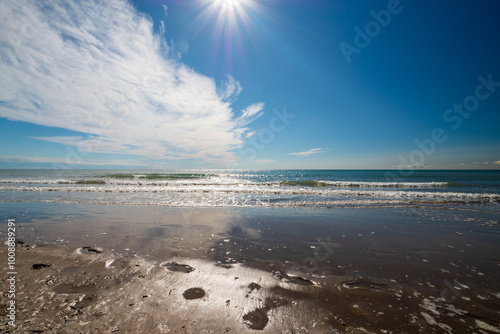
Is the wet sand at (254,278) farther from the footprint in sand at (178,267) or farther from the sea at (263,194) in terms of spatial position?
the sea at (263,194)

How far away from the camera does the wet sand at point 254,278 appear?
2904 mm

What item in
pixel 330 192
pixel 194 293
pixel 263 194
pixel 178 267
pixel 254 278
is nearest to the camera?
pixel 194 293

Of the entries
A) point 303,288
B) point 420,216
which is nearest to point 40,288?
point 303,288

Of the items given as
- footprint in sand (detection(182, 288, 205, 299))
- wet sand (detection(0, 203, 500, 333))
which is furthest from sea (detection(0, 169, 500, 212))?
footprint in sand (detection(182, 288, 205, 299))

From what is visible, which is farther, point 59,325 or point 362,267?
point 362,267

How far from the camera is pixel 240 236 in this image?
6.91m

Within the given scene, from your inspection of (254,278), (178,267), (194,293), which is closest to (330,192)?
(254,278)

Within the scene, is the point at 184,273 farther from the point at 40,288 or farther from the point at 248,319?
the point at 40,288

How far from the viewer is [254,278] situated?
414cm

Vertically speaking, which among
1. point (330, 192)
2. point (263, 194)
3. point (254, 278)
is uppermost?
point (330, 192)

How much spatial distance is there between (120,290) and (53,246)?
3811mm

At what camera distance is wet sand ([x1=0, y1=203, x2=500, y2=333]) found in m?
2.90

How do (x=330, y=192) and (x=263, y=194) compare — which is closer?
(x=263, y=194)

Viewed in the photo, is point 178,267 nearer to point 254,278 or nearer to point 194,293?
point 194,293
